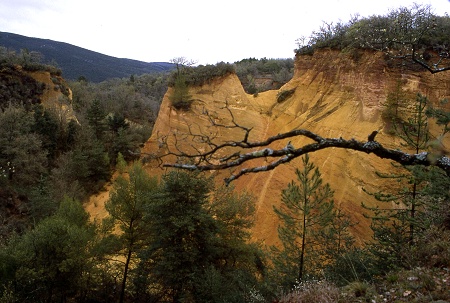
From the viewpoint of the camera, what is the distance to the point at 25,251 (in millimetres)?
11422

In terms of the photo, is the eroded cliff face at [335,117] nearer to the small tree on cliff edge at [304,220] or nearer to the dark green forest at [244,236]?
the dark green forest at [244,236]

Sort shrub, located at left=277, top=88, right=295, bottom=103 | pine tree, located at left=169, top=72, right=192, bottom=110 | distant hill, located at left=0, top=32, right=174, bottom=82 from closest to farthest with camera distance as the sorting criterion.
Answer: shrub, located at left=277, top=88, right=295, bottom=103 < pine tree, located at left=169, top=72, right=192, bottom=110 < distant hill, located at left=0, top=32, right=174, bottom=82

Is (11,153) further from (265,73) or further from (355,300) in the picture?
(265,73)

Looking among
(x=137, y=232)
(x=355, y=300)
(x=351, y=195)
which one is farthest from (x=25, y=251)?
(x=351, y=195)

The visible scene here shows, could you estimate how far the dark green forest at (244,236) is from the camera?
6.05 metres

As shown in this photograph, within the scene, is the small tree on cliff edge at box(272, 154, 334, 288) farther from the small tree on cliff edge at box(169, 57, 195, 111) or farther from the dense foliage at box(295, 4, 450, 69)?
the small tree on cliff edge at box(169, 57, 195, 111)

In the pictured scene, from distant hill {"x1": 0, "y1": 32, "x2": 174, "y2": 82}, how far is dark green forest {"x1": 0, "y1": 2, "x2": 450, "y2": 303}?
6454cm

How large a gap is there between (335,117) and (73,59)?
90.0m

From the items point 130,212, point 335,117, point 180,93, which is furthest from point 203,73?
point 130,212

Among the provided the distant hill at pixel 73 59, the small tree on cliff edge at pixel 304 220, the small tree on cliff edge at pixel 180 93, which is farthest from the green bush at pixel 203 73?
the distant hill at pixel 73 59

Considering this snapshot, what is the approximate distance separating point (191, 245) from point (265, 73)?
→ 40137mm

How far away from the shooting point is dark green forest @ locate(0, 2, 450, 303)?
605cm

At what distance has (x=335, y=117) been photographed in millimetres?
15953

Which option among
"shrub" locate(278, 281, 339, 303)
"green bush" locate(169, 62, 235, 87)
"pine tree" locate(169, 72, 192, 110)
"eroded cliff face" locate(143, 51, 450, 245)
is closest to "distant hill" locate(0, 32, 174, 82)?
"green bush" locate(169, 62, 235, 87)
